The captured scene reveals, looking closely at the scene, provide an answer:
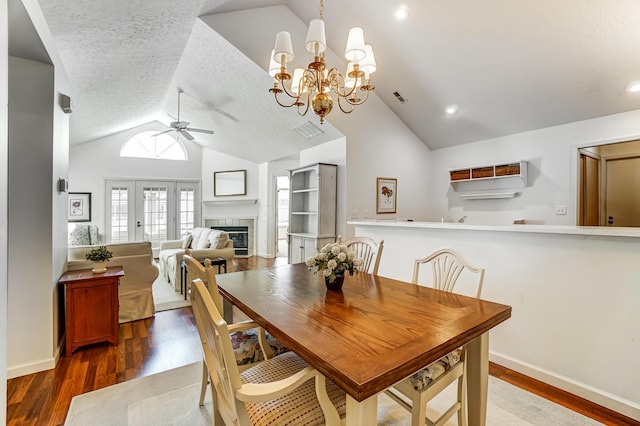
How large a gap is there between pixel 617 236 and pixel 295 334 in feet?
6.48

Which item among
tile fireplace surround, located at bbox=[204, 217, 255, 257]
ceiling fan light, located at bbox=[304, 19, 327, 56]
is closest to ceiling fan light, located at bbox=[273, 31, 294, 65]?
ceiling fan light, located at bbox=[304, 19, 327, 56]

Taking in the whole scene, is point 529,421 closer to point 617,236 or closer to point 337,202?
point 617,236

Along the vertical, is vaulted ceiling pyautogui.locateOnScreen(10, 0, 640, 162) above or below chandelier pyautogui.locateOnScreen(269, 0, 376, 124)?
above

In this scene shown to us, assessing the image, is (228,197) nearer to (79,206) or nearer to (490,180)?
(79,206)

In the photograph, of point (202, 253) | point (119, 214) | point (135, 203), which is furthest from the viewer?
point (135, 203)

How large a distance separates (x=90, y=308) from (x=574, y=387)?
371cm

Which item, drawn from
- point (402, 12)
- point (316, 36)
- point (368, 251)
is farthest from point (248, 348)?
point (402, 12)

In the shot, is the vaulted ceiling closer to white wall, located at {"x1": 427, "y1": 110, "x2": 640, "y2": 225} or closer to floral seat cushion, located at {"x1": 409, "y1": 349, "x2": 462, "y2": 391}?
white wall, located at {"x1": 427, "y1": 110, "x2": 640, "y2": 225}

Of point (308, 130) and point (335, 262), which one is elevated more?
point (308, 130)

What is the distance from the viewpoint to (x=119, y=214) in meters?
6.89

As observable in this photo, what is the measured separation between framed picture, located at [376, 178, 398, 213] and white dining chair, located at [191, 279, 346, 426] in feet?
11.4

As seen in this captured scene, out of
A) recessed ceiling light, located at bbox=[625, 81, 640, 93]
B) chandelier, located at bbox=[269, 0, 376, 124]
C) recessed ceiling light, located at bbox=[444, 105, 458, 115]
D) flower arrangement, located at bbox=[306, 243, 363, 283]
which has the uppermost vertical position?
recessed ceiling light, located at bbox=[444, 105, 458, 115]

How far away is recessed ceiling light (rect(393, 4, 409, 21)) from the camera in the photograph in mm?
3084

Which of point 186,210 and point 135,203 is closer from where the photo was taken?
point 135,203
